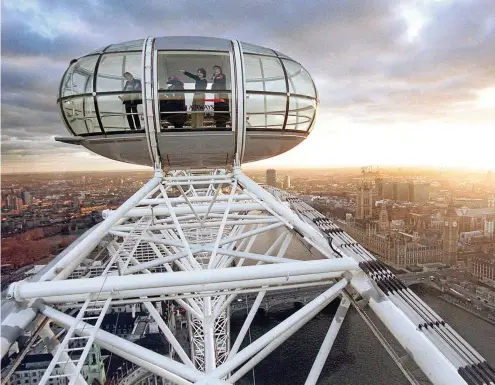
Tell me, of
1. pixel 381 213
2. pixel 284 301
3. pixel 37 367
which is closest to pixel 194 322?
pixel 37 367

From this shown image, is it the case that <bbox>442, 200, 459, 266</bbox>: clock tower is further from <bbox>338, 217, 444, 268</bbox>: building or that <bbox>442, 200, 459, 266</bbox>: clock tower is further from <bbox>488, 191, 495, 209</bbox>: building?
<bbox>488, 191, 495, 209</bbox>: building

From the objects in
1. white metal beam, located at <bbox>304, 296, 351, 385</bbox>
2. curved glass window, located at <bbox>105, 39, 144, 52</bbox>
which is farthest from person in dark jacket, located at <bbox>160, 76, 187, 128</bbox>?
white metal beam, located at <bbox>304, 296, 351, 385</bbox>

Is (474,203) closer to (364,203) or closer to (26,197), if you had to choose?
(364,203)

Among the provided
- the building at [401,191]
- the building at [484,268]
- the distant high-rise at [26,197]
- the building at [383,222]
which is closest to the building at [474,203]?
the building at [401,191]

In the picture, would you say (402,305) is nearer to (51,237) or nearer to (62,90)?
(62,90)

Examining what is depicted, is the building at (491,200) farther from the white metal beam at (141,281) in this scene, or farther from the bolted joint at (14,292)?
the bolted joint at (14,292)

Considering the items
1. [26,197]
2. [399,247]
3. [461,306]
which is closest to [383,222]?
[399,247]
